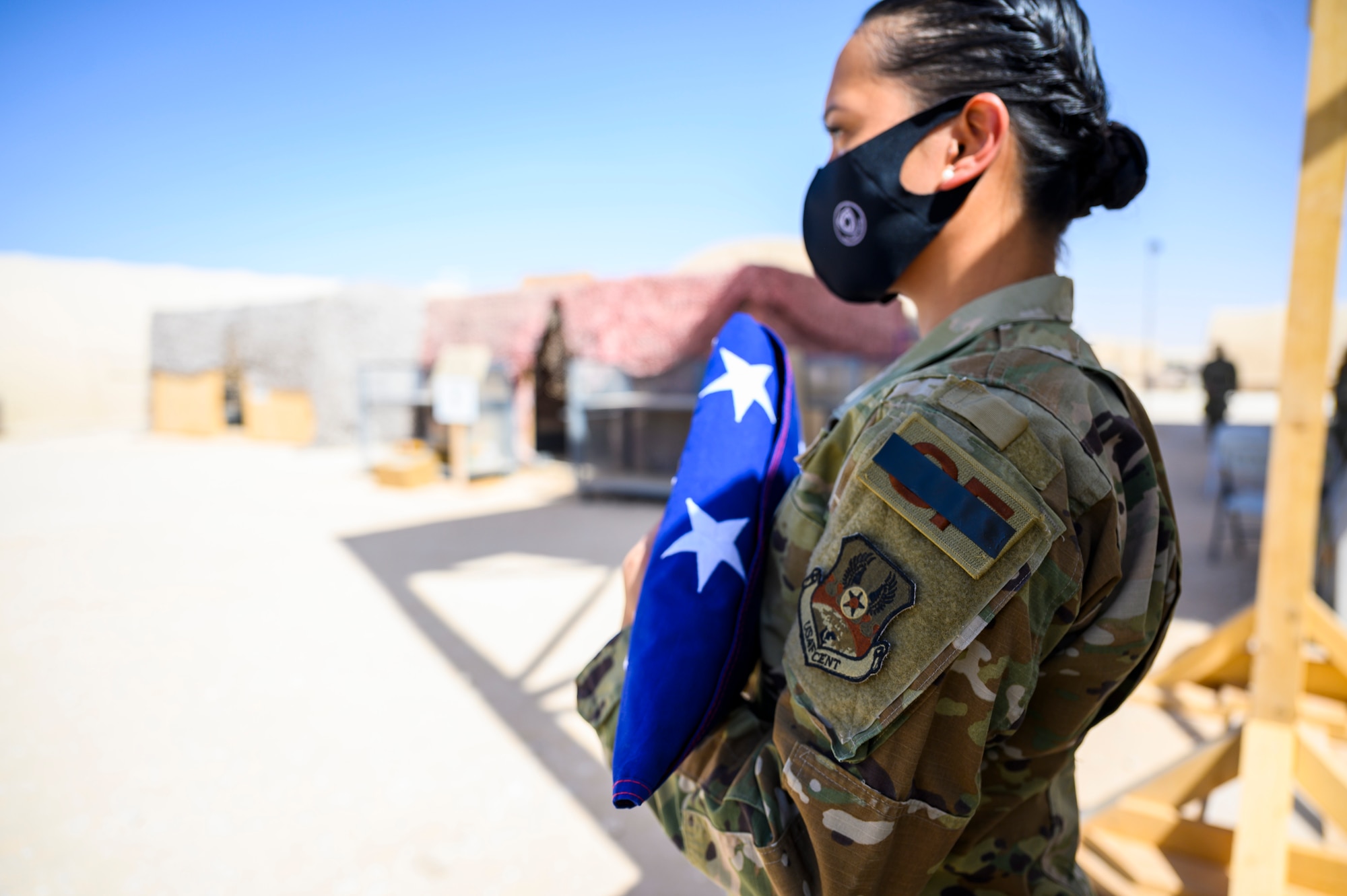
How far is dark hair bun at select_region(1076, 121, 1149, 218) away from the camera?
0.97 meters

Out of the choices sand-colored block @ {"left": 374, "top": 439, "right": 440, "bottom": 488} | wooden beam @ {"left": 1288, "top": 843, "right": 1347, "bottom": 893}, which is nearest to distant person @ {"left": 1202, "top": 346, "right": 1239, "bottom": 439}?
wooden beam @ {"left": 1288, "top": 843, "right": 1347, "bottom": 893}

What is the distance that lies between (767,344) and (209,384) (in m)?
18.8

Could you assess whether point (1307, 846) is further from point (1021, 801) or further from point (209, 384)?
point (209, 384)

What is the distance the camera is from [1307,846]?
1.99 metres

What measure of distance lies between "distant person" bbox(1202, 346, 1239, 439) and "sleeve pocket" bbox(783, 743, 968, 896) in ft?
38.0

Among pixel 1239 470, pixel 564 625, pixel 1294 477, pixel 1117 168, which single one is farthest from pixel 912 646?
pixel 1239 470

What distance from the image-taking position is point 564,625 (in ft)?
14.9

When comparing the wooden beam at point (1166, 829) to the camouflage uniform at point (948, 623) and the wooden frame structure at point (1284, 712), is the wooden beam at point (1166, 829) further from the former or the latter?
the camouflage uniform at point (948, 623)

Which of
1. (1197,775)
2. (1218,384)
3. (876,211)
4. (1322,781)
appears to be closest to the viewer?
(876,211)

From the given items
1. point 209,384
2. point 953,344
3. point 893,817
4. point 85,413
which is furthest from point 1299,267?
point 85,413

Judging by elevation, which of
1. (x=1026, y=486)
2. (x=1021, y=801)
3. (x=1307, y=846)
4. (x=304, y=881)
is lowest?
(x=304, y=881)

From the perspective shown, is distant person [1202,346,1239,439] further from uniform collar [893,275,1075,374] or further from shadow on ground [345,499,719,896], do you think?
uniform collar [893,275,1075,374]

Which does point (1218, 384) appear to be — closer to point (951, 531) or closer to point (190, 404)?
point (951, 531)

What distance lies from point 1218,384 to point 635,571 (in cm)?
1196
